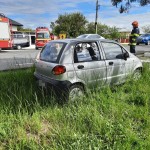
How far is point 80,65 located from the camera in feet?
17.1

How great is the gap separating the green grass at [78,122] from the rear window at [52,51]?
2.68ft

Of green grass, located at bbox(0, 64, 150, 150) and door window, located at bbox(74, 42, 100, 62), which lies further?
door window, located at bbox(74, 42, 100, 62)

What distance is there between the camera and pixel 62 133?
11.4 ft

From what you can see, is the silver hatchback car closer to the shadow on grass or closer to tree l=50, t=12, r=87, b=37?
the shadow on grass

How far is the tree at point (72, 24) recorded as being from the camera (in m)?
51.1

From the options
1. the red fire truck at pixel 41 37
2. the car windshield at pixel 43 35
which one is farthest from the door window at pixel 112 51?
the car windshield at pixel 43 35

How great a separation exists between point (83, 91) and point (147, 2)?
29.1ft

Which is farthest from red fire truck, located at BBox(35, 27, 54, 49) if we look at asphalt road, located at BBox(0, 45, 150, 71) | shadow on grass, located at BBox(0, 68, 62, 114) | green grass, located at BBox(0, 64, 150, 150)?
green grass, located at BBox(0, 64, 150, 150)

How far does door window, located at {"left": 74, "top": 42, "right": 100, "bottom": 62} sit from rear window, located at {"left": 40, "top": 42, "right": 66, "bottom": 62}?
379mm

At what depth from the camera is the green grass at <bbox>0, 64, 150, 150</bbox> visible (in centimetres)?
331

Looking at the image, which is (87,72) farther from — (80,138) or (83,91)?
(80,138)

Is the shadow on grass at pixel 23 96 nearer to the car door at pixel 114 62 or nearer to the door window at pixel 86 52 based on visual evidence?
the door window at pixel 86 52

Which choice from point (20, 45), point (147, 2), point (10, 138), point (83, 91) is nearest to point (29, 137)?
point (10, 138)

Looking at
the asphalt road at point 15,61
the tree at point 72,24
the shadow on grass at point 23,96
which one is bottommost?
the shadow on grass at point 23,96
